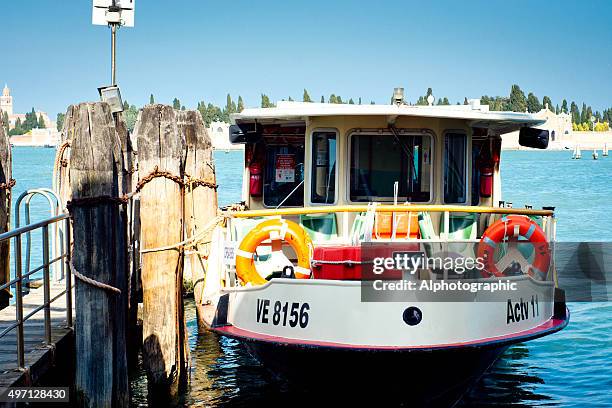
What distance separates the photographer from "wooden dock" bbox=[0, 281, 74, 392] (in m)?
7.55

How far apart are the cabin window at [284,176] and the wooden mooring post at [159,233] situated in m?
2.40

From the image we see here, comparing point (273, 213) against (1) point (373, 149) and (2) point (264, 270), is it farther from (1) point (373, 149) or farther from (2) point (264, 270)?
(1) point (373, 149)

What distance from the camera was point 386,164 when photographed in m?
11.0

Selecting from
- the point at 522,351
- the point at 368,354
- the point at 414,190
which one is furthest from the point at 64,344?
the point at 522,351

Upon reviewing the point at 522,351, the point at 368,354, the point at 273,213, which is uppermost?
the point at 273,213

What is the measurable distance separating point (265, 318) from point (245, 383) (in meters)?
3.36

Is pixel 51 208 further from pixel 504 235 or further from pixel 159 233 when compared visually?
pixel 504 235

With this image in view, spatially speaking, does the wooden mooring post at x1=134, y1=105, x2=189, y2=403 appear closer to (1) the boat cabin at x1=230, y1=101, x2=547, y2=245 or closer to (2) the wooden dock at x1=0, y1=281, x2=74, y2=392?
(2) the wooden dock at x1=0, y1=281, x2=74, y2=392

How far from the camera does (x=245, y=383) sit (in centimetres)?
1207

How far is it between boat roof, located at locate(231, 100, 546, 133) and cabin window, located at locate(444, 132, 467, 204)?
282 millimetres

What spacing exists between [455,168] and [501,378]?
3.63m

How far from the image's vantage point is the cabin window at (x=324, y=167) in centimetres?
1103

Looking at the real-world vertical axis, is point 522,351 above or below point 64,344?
below

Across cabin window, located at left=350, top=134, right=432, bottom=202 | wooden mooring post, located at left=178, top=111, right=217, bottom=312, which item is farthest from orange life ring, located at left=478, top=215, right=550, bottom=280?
wooden mooring post, located at left=178, top=111, right=217, bottom=312
